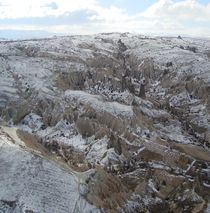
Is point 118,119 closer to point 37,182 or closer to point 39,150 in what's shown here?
point 39,150

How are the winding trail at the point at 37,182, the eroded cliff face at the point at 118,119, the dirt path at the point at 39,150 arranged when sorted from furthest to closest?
1. the eroded cliff face at the point at 118,119
2. the dirt path at the point at 39,150
3. the winding trail at the point at 37,182

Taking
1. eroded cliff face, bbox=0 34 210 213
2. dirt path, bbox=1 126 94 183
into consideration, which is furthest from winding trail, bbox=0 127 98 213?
eroded cliff face, bbox=0 34 210 213

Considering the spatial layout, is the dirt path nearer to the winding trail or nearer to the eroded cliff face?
the winding trail

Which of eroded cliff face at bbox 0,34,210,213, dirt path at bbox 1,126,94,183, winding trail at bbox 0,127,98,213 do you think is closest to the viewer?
winding trail at bbox 0,127,98,213

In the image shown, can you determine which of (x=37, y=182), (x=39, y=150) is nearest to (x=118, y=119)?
(x=39, y=150)

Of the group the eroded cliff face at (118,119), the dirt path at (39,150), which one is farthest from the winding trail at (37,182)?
the eroded cliff face at (118,119)

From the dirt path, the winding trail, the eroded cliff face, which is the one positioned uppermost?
the winding trail

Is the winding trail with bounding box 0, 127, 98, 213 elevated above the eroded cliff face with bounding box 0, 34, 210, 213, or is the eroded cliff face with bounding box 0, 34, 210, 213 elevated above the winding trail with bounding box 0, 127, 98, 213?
the winding trail with bounding box 0, 127, 98, 213

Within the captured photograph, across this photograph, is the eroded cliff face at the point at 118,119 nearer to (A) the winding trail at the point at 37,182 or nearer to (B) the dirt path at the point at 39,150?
(B) the dirt path at the point at 39,150

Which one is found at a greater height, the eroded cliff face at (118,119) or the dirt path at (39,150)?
the dirt path at (39,150)
